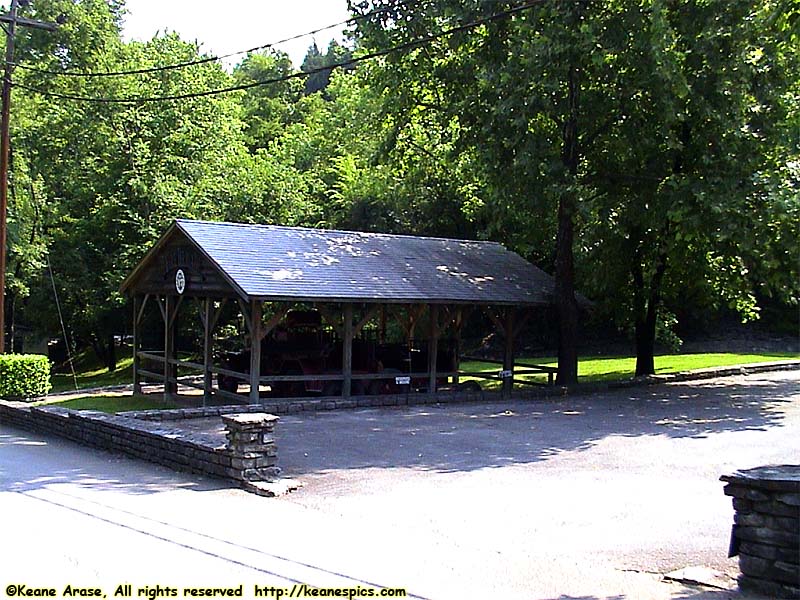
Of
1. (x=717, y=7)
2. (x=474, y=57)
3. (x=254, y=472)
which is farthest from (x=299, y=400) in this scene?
(x=717, y=7)

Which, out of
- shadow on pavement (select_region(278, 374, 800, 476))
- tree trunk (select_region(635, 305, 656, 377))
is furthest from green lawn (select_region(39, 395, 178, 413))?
tree trunk (select_region(635, 305, 656, 377))

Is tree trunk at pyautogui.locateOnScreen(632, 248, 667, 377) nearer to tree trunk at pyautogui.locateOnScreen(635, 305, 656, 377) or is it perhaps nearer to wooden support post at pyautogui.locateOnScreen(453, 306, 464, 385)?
tree trunk at pyautogui.locateOnScreen(635, 305, 656, 377)

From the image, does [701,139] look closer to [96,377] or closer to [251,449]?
[251,449]

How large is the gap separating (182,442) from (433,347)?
9.81 metres

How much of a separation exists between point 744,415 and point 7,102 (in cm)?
1807

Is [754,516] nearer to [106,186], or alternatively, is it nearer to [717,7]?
[717,7]

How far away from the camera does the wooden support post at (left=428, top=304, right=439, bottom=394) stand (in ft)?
68.1

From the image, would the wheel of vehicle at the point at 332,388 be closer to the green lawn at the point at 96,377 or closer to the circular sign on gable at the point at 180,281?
the circular sign on gable at the point at 180,281

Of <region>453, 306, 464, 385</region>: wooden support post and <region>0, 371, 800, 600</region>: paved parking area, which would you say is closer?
<region>0, 371, 800, 600</region>: paved parking area

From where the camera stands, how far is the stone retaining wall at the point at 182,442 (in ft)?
35.3

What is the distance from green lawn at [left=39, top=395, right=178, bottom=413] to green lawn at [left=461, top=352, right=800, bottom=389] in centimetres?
904

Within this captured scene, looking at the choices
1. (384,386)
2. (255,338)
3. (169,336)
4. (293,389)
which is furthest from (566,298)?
(169,336)

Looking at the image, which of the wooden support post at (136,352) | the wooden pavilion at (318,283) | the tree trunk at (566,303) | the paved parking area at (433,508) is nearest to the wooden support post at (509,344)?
the wooden pavilion at (318,283)

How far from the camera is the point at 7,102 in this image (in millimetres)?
22109
